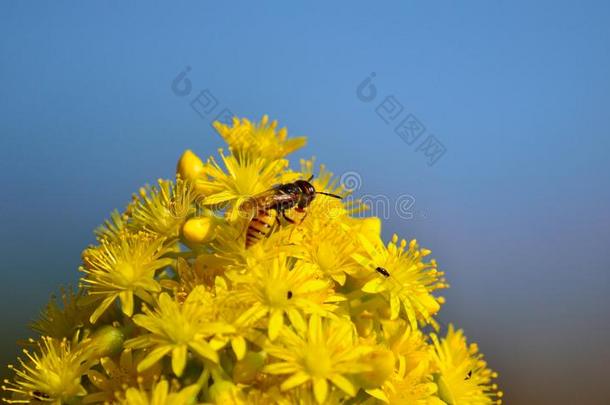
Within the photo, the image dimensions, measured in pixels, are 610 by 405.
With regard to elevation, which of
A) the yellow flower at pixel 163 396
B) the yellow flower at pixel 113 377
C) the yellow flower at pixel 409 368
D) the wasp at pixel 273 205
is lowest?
the yellow flower at pixel 409 368

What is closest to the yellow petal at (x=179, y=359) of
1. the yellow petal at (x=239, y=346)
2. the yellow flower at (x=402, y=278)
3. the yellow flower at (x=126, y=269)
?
the yellow petal at (x=239, y=346)

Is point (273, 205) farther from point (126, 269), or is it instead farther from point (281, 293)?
point (126, 269)

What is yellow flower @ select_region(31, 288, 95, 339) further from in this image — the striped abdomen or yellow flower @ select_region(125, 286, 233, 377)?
the striped abdomen

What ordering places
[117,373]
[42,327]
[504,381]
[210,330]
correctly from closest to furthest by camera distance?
[210,330]
[117,373]
[42,327]
[504,381]

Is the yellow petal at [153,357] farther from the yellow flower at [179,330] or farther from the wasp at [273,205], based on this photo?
the wasp at [273,205]

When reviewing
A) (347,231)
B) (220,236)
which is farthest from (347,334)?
(220,236)

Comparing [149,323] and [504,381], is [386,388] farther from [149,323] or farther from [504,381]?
[504,381]

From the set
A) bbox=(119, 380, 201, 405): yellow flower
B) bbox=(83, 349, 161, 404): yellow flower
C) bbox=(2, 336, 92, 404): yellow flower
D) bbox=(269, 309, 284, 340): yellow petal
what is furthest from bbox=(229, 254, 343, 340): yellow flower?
bbox=(2, 336, 92, 404): yellow flower

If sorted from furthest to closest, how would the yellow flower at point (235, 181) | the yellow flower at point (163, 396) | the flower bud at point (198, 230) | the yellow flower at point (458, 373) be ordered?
the yellow flower at point (458, 373) → the yellow flower at point (235, 181) → the flower bud at point (198, 230) → the yellow flower at point (163, 396)
